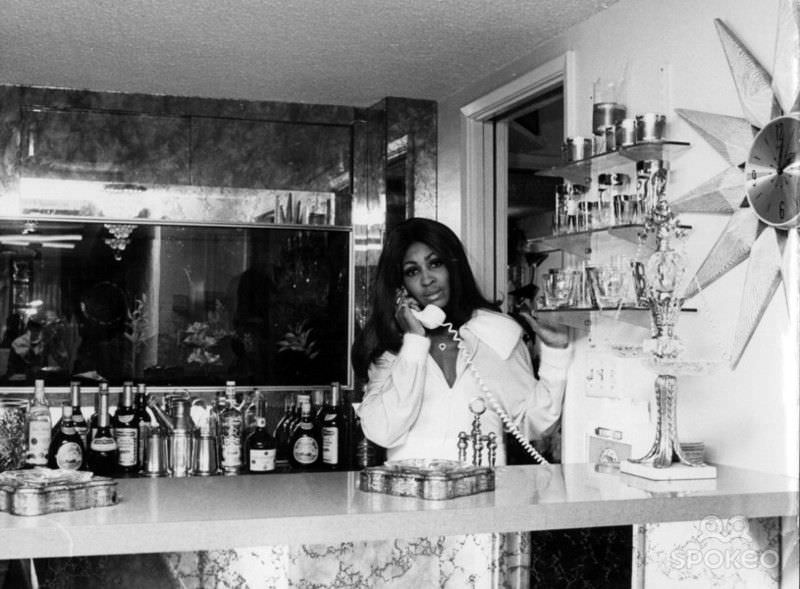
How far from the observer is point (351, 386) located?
418cm

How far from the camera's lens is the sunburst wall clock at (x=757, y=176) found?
2.13m

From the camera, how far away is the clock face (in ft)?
6.92

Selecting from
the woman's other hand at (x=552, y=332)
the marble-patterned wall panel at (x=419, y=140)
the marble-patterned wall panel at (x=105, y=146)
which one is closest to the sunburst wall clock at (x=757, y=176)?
the woman's other hand at (x=552, y=332)

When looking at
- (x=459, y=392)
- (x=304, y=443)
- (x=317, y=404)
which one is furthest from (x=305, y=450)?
(x=459, y=392)

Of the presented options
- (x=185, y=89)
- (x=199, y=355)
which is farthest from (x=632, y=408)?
(x=185, y=89)

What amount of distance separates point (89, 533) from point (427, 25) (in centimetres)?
203

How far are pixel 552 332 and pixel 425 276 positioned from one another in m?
0.47

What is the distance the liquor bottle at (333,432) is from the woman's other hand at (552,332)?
1.17m

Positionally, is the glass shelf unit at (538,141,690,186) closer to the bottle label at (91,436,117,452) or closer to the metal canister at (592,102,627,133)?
the metal canister at (592,102,627,133)

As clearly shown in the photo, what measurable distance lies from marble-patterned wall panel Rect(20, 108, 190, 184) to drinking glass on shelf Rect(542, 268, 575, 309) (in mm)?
1878

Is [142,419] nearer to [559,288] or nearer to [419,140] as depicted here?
[419,140]

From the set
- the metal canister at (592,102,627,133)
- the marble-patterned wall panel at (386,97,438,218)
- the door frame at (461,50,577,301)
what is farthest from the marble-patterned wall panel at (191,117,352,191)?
the metal canister at (592,102,627,133)

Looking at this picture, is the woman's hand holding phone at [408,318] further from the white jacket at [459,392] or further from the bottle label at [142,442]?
the bottle label at [142,442]

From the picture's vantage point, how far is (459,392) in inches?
122
